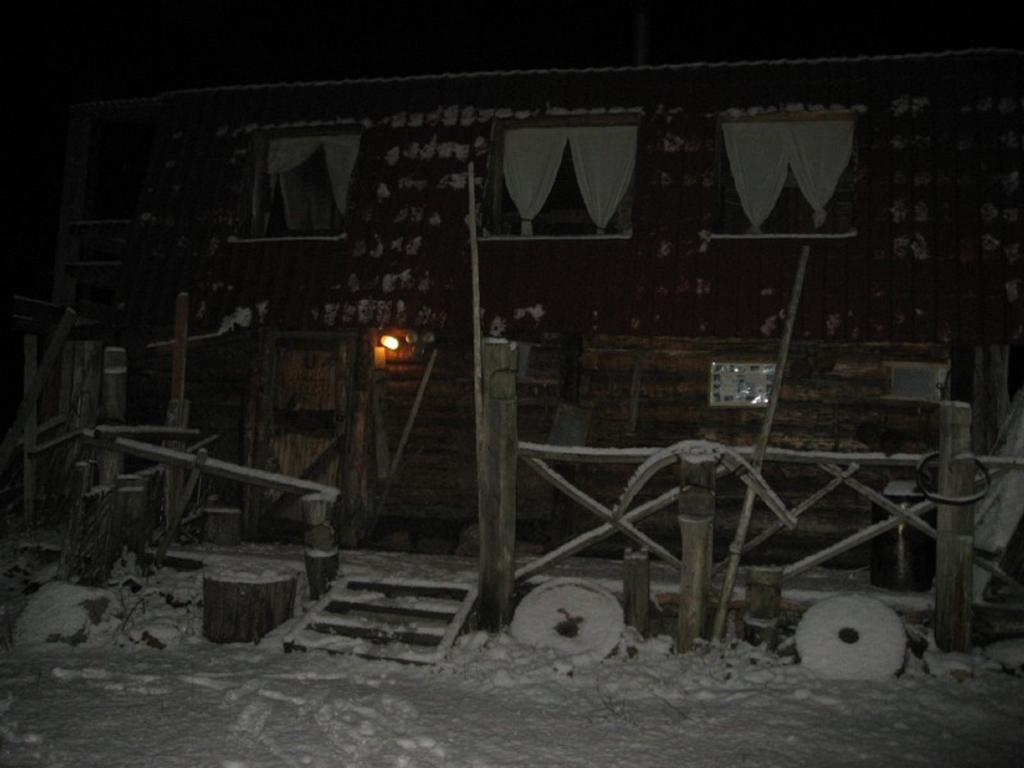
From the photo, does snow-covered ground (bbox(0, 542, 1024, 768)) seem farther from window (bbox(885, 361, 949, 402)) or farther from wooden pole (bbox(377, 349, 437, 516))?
window (bbox(885, 361, 949, 402))

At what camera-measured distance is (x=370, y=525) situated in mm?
9859

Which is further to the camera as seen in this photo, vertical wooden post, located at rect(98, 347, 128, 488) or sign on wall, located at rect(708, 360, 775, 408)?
sign on wall, located at rect(708, 360, 775, 408)

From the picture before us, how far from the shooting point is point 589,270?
30.9ft

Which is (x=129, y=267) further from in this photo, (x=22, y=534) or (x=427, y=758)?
(x=427, y=758)

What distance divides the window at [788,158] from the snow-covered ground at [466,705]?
5.40 m

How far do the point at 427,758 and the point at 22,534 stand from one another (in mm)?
7839

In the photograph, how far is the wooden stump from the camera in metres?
9.07

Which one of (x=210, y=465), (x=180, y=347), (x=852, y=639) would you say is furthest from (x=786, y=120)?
(x=180, y=347)

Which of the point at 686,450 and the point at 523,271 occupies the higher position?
the point at 523,271

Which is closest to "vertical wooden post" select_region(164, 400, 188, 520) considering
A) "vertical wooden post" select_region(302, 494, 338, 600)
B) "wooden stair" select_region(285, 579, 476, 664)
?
"vertical wooden post" select_region(302, 494, 338, 600)

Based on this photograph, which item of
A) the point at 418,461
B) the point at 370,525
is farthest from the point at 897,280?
the point at 370,525

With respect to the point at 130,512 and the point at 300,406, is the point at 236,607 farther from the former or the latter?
the point at 300,406

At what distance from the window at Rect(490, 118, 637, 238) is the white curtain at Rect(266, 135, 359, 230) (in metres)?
2.13

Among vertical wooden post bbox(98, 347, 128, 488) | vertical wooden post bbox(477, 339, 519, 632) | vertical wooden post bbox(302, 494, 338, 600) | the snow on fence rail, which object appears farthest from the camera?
vertical wooden post bbox(98, 347, 128, 488)
